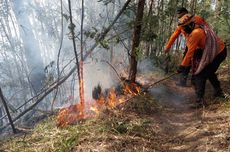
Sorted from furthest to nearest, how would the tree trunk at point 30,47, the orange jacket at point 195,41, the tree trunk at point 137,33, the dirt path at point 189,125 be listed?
the tree trunk at point 30,47, the tree trunk at point 137,33, the orange jacket at point 195,41, the dirt path at point 189,125

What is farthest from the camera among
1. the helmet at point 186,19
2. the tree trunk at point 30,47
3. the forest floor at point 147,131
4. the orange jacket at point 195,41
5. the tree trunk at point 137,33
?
the tree trunk at point 30,47

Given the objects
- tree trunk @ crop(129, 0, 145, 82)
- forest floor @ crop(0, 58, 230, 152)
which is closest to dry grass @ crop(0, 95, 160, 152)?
forest floor @ crop(0, 58, 230, 152)

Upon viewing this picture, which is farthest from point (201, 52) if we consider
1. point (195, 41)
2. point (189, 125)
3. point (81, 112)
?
point (81, 112)

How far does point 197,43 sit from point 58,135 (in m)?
3.22

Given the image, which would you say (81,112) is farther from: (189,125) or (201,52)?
(201,52)

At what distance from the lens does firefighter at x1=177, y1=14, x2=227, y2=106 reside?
5.53 m

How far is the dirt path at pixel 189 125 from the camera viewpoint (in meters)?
3.76

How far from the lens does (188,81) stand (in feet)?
28.6

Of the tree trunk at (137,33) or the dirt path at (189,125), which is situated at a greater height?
the tree trunk at (137,33)

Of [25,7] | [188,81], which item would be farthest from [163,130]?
[25,7]

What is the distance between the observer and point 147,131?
4.79 m

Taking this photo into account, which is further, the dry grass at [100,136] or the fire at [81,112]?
the fire at [81,112]

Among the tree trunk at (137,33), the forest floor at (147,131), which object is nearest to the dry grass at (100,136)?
the forest floor at (147,131)

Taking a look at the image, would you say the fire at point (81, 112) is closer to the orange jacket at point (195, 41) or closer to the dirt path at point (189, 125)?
the dirt path at point (189, 125)
